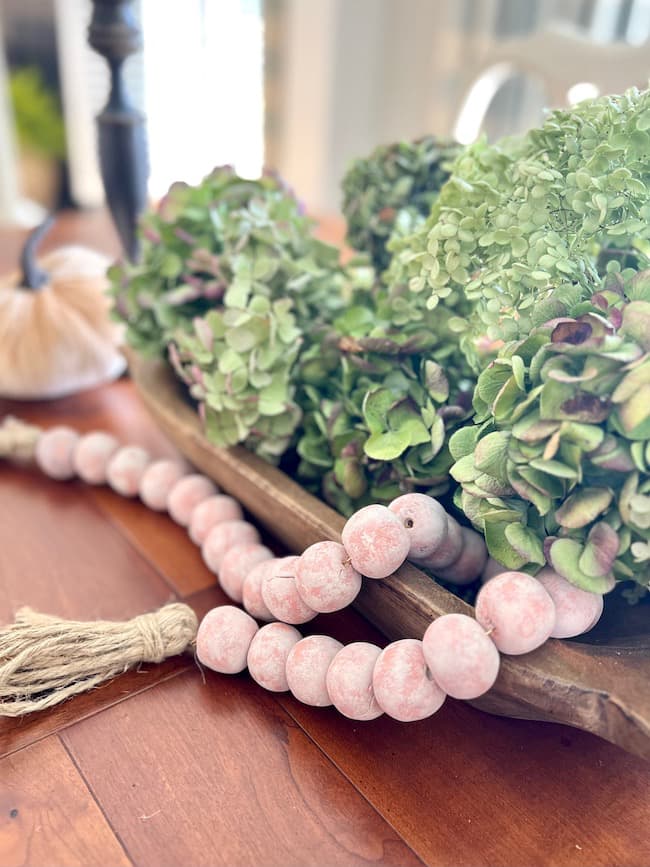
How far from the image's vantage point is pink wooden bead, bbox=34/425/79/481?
65cm

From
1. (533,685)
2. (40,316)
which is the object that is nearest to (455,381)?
(533,685)

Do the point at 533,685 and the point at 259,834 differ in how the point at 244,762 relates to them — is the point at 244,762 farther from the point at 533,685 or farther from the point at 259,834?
the point at 533,685

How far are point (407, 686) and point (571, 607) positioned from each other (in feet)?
0.29

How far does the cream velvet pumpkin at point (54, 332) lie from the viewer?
0.76m

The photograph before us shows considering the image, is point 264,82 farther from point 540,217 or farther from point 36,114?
point 540,217

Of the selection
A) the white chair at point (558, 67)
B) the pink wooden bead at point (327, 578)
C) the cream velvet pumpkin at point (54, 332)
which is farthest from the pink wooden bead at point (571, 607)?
the white chair at point (558, 67)

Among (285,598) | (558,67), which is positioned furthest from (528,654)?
(558,67)

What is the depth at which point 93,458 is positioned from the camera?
2.10 feet

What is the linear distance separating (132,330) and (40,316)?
7.4 inches

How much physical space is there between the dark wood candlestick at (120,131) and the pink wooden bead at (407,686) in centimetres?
62

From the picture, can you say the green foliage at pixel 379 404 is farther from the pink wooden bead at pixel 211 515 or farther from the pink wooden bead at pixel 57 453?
the pink wooden bead at pixel 57 453

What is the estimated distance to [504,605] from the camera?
35 cm

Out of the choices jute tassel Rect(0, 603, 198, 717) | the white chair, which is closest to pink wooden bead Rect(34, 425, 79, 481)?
jute tassel Rect(0, 603, 198, 717)

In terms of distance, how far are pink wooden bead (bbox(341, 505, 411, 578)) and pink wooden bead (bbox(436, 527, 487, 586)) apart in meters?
0.06
